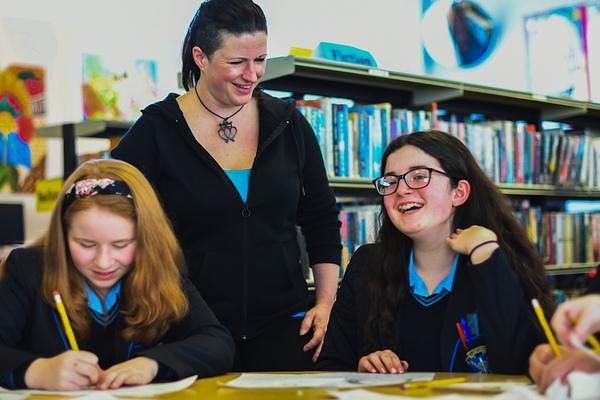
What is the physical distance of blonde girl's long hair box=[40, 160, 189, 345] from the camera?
1610mm

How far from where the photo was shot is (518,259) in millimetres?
1808

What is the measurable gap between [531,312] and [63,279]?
3.09 feet

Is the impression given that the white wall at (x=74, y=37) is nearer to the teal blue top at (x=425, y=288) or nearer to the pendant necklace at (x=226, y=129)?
the pendant necklace at (x=226, y=129)

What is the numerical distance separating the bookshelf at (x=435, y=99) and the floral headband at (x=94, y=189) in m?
1.49

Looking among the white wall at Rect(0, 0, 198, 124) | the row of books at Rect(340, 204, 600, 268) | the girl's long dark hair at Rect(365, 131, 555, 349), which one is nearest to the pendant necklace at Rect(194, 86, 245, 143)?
the girl's long dark hair at Rect(365, 131, 555, 349)

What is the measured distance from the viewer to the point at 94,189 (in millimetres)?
1654

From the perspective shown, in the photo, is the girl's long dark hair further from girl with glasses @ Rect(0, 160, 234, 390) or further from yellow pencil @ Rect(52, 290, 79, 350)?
yellow pencil @ Rect(52, 290, 79, 350)

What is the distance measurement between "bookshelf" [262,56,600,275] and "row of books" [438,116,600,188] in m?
0.05

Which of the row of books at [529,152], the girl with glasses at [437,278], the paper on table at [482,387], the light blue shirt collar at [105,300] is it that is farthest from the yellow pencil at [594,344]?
the row of books at [529,152]

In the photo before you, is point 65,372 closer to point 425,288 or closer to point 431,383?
point 431,383

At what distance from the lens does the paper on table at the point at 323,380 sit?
1383mm

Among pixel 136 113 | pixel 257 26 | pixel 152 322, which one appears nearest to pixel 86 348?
pixel 152 322

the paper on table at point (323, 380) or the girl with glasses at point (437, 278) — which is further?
the girl with glasses at point (437, 278)

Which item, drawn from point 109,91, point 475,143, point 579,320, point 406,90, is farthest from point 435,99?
point 579,320
